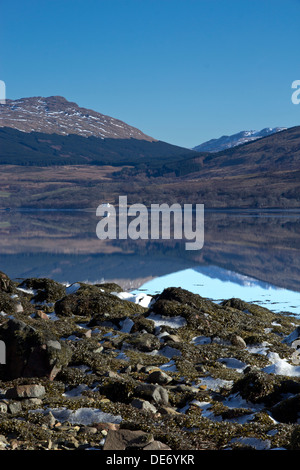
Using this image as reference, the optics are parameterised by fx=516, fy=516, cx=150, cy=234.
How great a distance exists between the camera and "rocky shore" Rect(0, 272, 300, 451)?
894 cm

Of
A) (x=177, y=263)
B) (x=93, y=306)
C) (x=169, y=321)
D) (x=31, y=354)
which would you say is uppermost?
(x=31, y=354)

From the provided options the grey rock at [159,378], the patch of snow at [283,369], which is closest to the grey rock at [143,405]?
the grey rock at [159,378]

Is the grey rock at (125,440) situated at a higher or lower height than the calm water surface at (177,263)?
higher

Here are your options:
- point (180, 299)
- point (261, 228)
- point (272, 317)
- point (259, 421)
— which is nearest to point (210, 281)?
point (272, 317)

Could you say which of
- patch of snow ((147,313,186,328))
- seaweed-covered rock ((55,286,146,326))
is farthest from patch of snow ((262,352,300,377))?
seaweed-covered rock ((55,286,146,326))

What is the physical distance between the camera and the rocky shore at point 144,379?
894 cm

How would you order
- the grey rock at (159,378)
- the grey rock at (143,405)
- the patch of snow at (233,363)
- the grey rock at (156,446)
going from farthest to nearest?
the patch of snow at (233,363), the grey rock at (159,378), the grey rock at (143,405), the grey rock at (156,446)

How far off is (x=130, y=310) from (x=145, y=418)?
1270 cm

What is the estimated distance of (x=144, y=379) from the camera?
13.0 m

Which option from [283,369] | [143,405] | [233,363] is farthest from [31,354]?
[283,369]

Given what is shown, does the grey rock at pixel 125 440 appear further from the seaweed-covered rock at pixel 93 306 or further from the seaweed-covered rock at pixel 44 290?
the seaweed-covered rock at pixel 44 290

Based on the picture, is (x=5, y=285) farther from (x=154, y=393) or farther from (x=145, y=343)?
(x=154, y=393)

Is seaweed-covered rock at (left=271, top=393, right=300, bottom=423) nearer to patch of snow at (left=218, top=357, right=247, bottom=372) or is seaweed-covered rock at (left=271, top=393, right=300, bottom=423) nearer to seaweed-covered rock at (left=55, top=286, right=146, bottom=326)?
patch of snow at (left=218, top=357, right=247, bottom=372)
